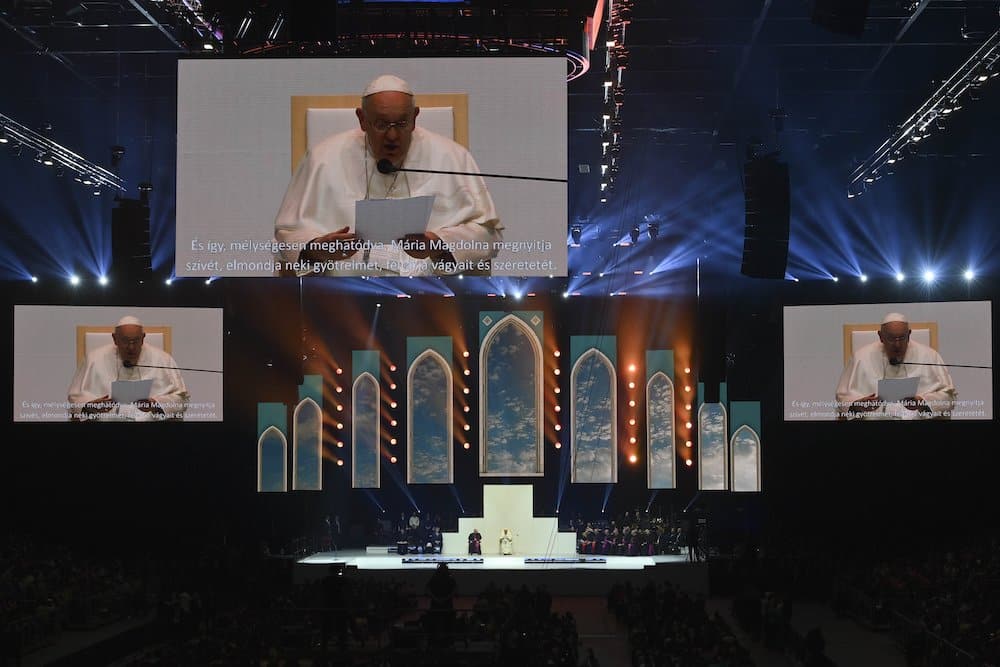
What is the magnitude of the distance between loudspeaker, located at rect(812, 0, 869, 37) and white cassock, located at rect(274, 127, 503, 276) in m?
3.37

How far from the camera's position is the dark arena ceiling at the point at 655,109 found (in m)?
10.9

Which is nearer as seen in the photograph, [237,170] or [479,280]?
[237,170]

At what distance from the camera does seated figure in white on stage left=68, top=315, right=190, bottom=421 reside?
1736 cm

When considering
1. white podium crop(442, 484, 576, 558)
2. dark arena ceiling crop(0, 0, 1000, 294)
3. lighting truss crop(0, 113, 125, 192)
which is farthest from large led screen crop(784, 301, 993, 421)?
lighting truss crop(0, 113, 125, 192)

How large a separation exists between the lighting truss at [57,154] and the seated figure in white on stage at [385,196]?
20.3ft

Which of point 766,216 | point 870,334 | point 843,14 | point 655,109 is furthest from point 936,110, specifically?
point 843,14

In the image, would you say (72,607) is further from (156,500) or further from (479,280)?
(479,280)

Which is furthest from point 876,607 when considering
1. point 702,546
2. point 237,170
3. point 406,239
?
point 237,170

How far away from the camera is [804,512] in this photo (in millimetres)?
20781

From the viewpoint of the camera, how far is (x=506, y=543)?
839 inches

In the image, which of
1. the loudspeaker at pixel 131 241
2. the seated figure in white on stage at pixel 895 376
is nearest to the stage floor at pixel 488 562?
the seated figure in white on stage at pixel 895 376

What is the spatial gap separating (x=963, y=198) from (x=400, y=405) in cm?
1019
